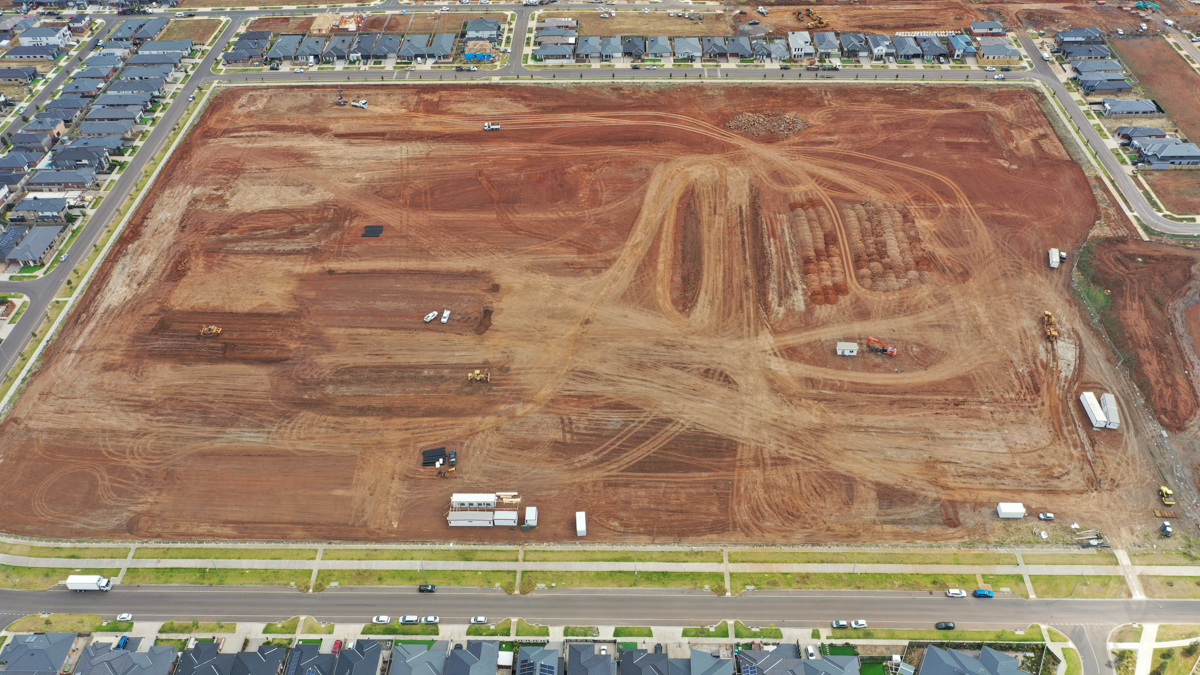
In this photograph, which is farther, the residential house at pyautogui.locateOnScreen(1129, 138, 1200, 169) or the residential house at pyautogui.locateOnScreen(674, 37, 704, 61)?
the residential house at pyautogui.locateOnScreen(674, 37, 704, 61)

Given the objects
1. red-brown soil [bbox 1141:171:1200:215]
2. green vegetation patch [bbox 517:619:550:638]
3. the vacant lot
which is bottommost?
the vacant lot

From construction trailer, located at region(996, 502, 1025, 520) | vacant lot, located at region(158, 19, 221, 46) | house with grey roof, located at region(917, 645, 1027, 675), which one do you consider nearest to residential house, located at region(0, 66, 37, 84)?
vacant lot, located at region(158, 19, 221, 46)

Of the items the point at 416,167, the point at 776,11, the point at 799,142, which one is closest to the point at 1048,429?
the point at 799,142

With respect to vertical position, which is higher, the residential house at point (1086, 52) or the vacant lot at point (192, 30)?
the residential house at point (1086, 52)

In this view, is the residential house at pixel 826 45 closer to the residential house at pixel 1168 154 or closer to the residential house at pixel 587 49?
the residential house at pixel 587 49

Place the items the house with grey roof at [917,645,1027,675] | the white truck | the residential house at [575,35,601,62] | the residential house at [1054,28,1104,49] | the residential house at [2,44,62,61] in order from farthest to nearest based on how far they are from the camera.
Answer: the residential house at [2,44,62,61]
the residential house at [575,35,601,62]
the residential house at [1054,28,1104,49]
the white truck
the house with grey roof at [917,645,1027,675]

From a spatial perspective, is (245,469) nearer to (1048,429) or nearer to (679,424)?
(679,424)

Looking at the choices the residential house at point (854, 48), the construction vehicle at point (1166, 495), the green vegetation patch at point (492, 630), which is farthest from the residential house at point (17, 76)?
the construction vehicle at point (1166, 495)

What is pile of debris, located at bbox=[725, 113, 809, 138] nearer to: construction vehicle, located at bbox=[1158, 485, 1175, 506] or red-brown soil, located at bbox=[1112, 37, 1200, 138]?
red-brown soil, located at bbox=[1112, 37, 1200, 138]
